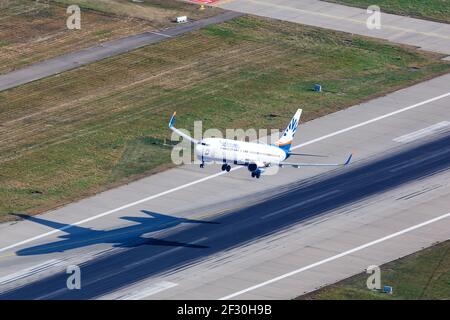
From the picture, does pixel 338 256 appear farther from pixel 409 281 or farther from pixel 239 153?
pixel 239 153

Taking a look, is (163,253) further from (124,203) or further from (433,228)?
(433,228)

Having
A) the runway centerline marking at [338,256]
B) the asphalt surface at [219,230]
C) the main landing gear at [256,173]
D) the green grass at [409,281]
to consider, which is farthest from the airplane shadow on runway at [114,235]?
the green grass at [409,281]

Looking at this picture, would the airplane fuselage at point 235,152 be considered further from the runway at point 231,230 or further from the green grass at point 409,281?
the green grass at point 409,281

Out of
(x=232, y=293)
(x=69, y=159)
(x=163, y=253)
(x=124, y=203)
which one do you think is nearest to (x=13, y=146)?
(x=69, y=159)

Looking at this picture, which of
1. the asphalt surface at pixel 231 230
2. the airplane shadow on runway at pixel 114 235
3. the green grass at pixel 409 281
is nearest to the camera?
the green grass at pixel 409 281

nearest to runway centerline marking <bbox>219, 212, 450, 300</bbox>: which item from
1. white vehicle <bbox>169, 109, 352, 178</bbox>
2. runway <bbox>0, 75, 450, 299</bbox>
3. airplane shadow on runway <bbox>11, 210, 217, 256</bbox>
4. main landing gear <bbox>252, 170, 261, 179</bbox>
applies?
runway <bbox>0, 75, 450, 299</bbox>

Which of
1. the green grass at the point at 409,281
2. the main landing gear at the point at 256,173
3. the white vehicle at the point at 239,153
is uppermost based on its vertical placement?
the white vehicle at the point at 239,153

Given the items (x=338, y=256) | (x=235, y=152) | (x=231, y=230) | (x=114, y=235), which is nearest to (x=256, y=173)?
(x=235, y=152)
